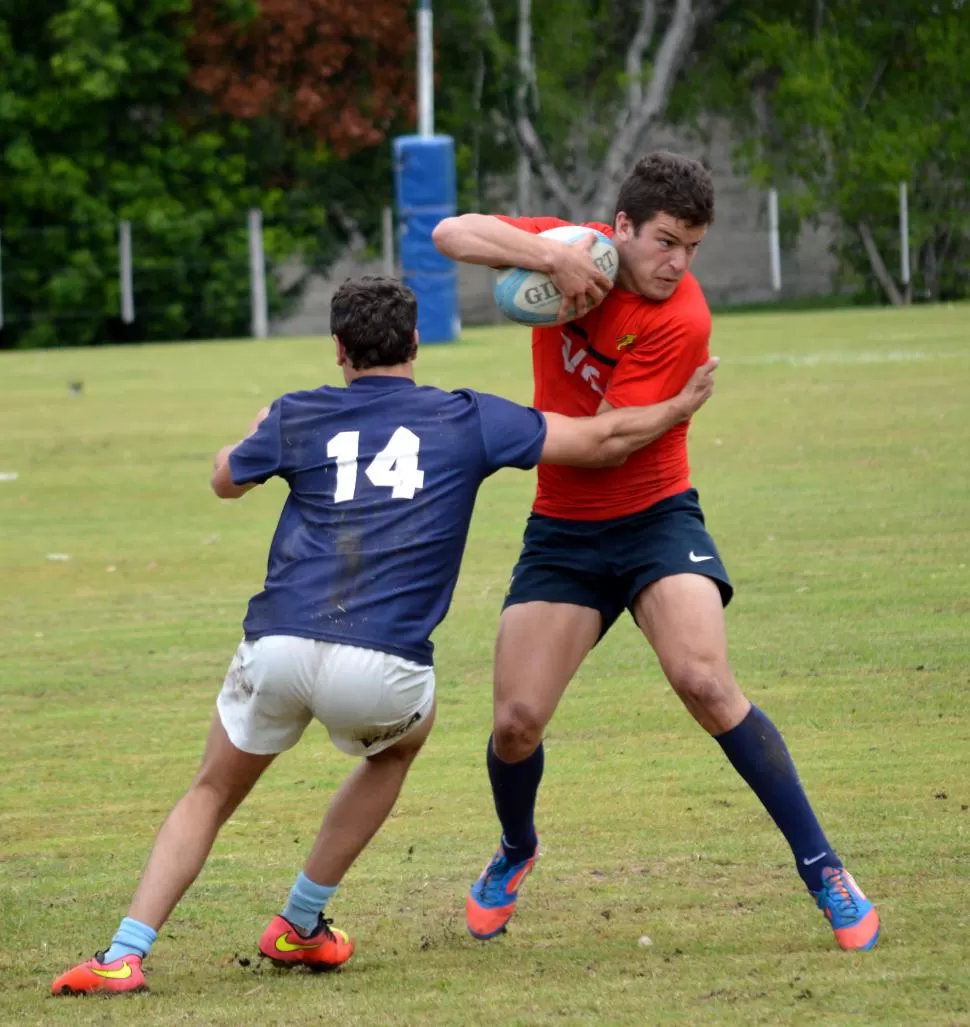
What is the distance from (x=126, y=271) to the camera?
3725cm

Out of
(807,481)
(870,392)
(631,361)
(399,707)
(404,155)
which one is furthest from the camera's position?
(404,155)

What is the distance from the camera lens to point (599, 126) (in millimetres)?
42969

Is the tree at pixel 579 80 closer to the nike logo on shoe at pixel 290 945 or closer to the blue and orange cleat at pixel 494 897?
the blue and orange cleat at pixel 494 897

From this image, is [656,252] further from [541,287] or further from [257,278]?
[257,278]

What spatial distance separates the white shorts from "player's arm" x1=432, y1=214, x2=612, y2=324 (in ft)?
3.92

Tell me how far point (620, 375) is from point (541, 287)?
33 cm

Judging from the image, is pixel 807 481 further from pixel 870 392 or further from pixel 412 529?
pixel 412 529

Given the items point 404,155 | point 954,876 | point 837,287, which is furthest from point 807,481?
point 837,287

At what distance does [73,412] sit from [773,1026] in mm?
17405

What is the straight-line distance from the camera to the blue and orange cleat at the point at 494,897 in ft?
17.4

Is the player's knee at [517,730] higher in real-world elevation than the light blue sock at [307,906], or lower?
higher

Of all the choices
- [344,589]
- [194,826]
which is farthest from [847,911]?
[194,826]

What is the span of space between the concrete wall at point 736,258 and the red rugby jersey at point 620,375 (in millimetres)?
35954

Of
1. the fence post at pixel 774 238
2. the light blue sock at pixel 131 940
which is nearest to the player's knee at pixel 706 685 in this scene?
the light blue sock at pixel 131 940
